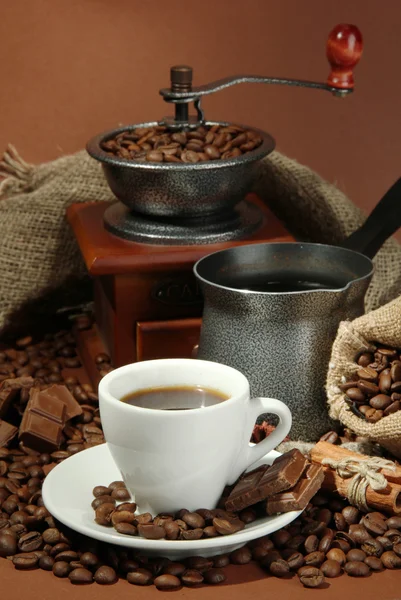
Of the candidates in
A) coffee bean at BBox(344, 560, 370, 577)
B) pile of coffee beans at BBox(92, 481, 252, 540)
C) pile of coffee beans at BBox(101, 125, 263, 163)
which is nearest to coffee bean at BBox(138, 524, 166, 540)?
pile of coffee beans at BBox(92, 481, 252, 540)

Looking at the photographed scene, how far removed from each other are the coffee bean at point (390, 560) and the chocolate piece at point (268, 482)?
14 centimetres

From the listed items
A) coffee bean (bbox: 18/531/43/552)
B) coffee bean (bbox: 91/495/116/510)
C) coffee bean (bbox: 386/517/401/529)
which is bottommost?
coffee bean (bbox: 18/531/43/552)

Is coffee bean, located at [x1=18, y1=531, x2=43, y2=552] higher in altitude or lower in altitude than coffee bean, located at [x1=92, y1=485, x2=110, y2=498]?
lower

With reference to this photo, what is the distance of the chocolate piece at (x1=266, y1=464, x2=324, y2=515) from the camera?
4.04ft

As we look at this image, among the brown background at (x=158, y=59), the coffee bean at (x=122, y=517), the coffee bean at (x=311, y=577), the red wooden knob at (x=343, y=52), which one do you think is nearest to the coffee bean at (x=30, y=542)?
the coffee bean at (x=122, y=517)

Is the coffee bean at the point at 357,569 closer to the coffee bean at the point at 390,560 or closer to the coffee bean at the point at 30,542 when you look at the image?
the coffee bean at the point at 390,560

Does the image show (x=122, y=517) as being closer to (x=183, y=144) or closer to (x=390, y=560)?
(x=390, y=560)

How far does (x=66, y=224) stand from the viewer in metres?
1.97

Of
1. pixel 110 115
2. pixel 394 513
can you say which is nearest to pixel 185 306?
pixel 394 513

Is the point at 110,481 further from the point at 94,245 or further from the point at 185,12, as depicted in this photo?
the point at 185,12

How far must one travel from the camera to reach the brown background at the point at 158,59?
2.42 metres

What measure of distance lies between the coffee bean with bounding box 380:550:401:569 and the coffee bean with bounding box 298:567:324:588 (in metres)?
0.08

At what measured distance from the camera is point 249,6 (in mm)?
2447

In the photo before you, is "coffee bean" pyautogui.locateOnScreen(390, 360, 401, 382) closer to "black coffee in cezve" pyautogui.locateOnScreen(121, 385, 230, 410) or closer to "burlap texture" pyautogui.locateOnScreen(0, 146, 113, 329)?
"black coffee in cezve" pyautogui.locateOnScreen(121, 385, 230, 410)
